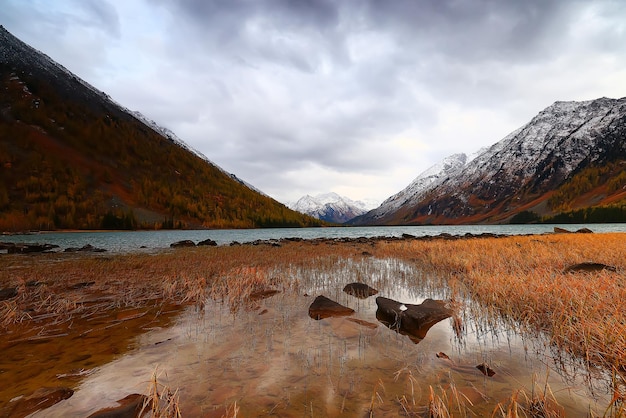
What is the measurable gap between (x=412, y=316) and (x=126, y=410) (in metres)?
6.36

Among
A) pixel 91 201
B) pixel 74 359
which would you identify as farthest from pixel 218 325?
pixel 91 201

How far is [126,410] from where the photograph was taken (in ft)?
12.1

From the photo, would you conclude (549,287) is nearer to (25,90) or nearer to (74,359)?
(74,359)

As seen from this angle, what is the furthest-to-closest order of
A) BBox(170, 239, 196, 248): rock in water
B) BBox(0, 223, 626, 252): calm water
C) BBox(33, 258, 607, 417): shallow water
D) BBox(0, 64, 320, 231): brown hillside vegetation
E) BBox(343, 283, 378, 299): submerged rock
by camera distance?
1. BBox(0, 64, 320, 231): brown hillside vegetation
2. BBox(0, 223, 626, 252): calm water
3. BBox(170, 239, 196, 248): rock in water
4. BBox(343, 283, 378, 299): submerged rock
5. BBox(33, 258, 607, 417): shallow water

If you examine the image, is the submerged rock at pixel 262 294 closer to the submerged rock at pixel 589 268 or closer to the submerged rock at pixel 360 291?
the submerged rock at pixel 360 291

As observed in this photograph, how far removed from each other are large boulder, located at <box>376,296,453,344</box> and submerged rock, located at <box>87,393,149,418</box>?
5.67 meters

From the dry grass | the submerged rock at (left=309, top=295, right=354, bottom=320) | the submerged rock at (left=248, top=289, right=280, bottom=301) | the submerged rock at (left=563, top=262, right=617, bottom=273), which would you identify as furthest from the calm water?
the submerged rock at (left=563, top=262, right=617, bottom=273)

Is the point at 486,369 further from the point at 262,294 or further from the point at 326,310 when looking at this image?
the point at 262,294

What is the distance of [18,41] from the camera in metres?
188

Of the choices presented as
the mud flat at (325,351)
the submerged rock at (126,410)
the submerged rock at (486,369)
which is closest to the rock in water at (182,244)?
the mud flat at (325,351)

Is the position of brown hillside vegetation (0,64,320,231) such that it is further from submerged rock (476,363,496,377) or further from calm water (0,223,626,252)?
submerged rock (476,363,496,377)

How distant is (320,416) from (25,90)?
231433 mm

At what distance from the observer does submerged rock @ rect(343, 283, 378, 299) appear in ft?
36.0

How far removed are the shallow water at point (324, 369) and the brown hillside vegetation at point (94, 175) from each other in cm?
11846
